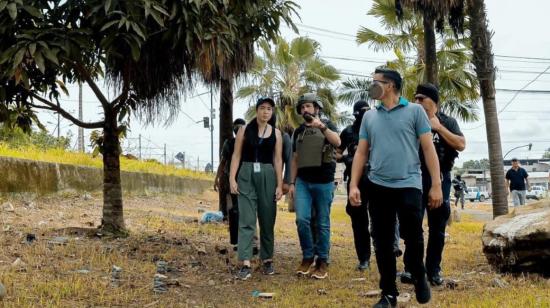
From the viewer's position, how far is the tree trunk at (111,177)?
21.3 feet

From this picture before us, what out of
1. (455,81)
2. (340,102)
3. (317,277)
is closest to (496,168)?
(455,81)

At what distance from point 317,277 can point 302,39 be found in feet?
50.8

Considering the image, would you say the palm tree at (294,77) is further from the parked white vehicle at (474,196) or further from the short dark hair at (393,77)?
the parked white vehicle at (474,196)

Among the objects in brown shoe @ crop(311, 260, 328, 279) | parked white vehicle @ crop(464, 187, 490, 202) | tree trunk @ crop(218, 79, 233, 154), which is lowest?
parked white vehicle @ crop(464, 187, 490, 202)

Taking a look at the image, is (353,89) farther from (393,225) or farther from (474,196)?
(474,196)

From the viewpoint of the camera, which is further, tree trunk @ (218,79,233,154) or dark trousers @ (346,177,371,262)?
tree trunk @ (218,79,233,154)

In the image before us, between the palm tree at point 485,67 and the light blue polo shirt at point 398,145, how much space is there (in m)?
7.10

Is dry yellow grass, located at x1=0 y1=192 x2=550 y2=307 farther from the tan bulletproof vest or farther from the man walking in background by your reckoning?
the man walking in background

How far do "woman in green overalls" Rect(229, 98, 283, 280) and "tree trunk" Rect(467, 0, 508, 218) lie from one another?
6238 millimetres

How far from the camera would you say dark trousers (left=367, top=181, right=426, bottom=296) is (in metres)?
3.68

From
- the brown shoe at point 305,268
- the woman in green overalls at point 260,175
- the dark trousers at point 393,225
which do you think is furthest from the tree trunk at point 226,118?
the dark trousers at point 393,225

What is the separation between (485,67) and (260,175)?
6.94 metres

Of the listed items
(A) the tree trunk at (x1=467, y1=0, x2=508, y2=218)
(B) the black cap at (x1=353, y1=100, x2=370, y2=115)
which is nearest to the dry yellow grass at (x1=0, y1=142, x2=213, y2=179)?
(B) the black cap at (x1=353, y1=100, x2=370, y2=115)

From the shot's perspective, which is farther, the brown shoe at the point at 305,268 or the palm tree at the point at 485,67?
the palm tree at the point at 485,67
